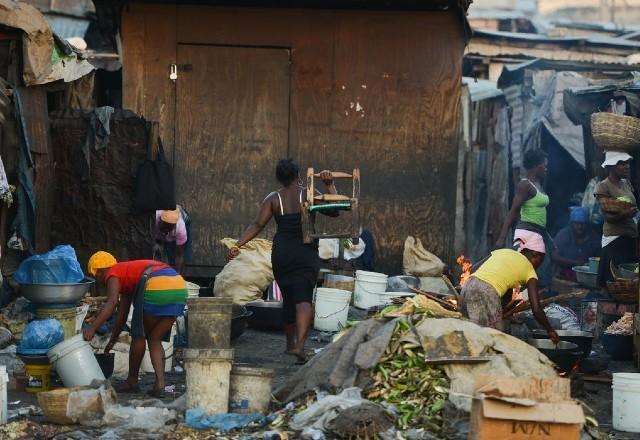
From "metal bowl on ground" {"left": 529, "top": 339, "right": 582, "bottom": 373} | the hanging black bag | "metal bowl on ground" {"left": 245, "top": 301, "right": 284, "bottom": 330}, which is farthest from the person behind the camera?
the hanging black bag

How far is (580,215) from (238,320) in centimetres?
619

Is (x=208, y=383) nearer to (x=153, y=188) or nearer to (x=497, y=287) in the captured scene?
(x=497, y=287)

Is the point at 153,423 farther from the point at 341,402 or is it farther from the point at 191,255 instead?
the point at 191,255

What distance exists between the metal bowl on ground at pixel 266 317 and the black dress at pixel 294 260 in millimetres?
1838

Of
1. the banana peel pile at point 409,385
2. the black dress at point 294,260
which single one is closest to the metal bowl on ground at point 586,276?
the black dress at point 294,260

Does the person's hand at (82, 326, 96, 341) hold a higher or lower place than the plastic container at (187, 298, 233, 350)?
lower

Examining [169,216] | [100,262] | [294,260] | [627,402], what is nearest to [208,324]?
[100,262]

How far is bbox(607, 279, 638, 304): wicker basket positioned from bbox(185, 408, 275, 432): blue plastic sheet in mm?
5522

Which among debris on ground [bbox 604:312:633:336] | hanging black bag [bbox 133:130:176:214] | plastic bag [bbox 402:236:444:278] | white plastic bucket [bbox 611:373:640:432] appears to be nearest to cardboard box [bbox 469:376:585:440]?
white plastic bucket [bbox 611:373:640:432]

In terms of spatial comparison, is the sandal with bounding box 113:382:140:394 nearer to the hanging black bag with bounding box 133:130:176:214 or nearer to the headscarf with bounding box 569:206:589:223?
the hanging black bag with bounding box 133:130:176:214

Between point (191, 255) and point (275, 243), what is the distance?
3.82 meters

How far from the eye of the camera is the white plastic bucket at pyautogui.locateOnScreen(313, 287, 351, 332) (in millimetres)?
12359

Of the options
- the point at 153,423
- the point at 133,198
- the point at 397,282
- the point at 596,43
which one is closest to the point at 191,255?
the point at 133,198

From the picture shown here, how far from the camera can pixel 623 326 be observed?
1205 centimetres
